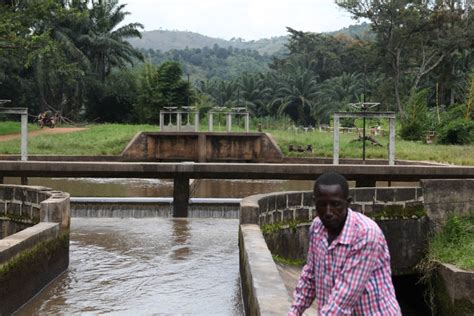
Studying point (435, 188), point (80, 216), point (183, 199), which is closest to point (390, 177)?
point (435, 188)

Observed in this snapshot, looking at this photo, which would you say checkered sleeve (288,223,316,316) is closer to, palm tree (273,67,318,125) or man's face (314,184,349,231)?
man's face (314,184,349,231)

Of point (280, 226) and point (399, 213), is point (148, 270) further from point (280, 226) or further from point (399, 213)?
point (399, 213)

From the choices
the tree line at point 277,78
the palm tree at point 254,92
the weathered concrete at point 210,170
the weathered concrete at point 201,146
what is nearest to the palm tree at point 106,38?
the tree line at point 277,78

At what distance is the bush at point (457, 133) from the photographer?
3139 centimetres

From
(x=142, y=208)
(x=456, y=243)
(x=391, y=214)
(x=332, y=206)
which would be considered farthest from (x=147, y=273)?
(x=142, y=208)

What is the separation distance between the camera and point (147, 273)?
854 cm

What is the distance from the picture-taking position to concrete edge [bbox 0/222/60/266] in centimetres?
659

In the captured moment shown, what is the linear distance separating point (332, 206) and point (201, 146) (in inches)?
1037

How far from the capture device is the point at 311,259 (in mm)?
3170

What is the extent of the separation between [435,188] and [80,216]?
23.9ft

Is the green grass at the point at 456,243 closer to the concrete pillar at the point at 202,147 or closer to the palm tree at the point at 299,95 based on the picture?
the concrete pillar at the point at 202,147

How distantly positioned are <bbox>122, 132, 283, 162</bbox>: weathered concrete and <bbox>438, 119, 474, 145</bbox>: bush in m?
8.75

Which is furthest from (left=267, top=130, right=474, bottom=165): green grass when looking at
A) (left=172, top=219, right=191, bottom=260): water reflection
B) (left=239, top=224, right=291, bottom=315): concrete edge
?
(left=239, top=224, right=291, bottom=315): concrete edge

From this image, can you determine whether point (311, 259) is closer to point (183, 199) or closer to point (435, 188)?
point (435, 188)
